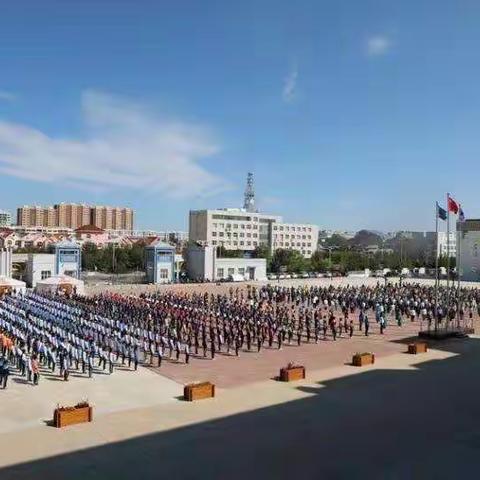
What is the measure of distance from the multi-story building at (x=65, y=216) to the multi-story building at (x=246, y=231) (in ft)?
194

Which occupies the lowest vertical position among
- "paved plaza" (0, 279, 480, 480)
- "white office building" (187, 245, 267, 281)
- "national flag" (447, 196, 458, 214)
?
"paved plaza" (0, 279, 480, 480)

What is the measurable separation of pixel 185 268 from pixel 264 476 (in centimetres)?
6302

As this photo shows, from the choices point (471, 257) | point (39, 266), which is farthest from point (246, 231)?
point (39, 266)

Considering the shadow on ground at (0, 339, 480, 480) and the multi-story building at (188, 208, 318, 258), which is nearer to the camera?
the shadow on ground at (0, 339, 480, 480)

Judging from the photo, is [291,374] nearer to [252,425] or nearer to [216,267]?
[252,425]

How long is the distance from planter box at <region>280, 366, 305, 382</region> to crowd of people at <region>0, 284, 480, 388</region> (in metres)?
4.64

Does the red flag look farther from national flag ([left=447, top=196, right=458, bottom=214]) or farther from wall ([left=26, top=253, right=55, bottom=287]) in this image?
wall ([left=26, top=253, right=55, bottom=287])

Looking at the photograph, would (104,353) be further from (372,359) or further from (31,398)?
(372,359)

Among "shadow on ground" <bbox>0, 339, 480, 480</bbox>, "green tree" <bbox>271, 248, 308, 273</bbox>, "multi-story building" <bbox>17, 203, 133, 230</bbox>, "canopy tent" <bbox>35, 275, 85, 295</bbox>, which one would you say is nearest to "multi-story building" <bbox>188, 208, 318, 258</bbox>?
"green tree" <bbox>271, 248, 308, 273</bbox>

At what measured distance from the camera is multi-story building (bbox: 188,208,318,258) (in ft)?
427

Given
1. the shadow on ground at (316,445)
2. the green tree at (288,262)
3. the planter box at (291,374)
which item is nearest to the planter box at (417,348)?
the shadow on ground at (316,445)

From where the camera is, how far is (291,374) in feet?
60.8

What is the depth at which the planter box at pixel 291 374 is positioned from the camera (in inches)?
727

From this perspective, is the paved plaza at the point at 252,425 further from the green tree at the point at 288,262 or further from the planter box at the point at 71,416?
the green tree at the point at 288,262
